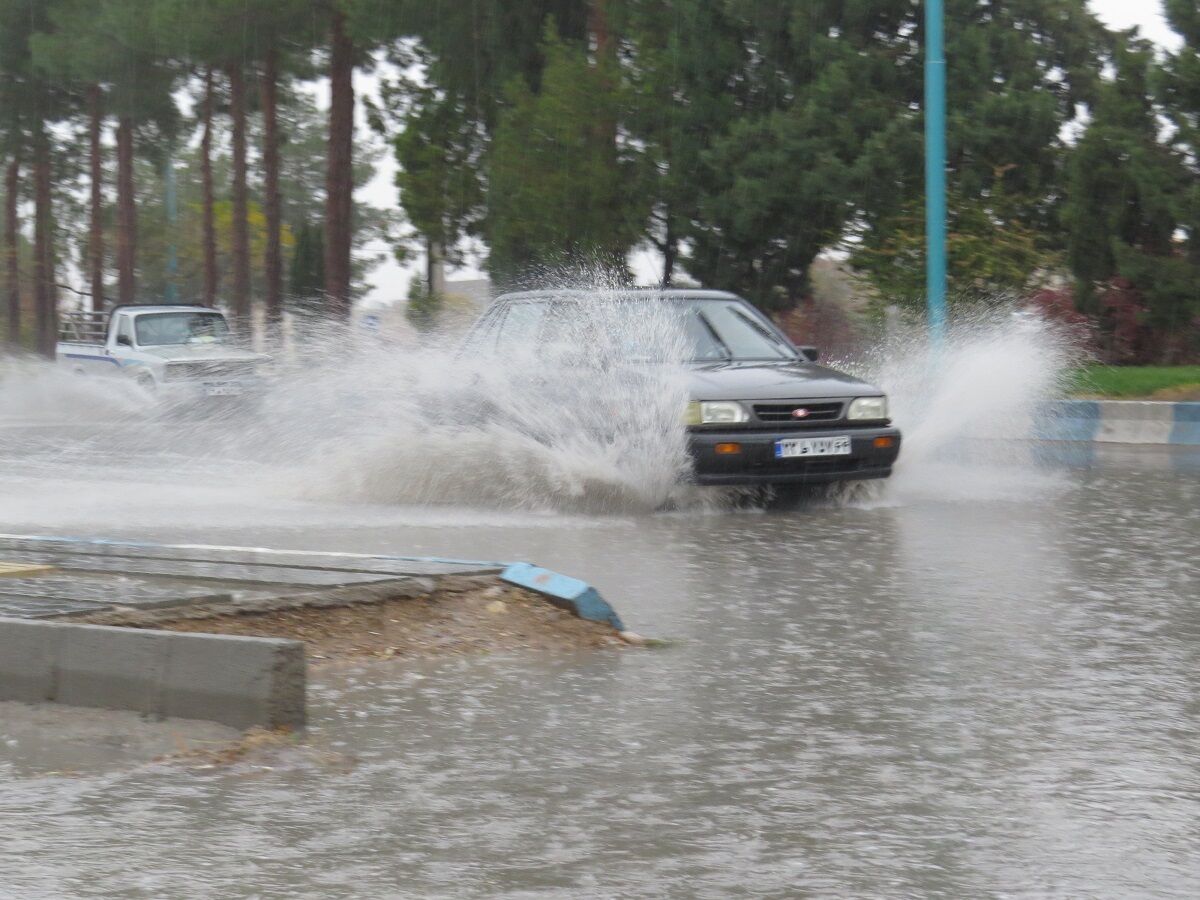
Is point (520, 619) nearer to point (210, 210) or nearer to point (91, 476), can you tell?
point (91, 476)

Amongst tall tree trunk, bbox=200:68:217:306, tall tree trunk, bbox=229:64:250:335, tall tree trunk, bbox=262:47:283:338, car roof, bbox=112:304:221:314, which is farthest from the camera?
tall tree trunk, bbox=200:68:217:306

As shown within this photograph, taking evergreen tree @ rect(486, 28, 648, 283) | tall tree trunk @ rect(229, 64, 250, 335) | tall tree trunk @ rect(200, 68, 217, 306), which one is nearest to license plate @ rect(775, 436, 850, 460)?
evergreen tree @ rect(486, 28, 648, 283)

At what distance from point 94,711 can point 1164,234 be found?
18954mm

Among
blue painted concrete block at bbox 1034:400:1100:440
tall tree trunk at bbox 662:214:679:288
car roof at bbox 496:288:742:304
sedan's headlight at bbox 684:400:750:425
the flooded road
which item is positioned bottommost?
the flooded road

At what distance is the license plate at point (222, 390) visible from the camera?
25.4 metres

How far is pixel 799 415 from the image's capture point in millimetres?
11758

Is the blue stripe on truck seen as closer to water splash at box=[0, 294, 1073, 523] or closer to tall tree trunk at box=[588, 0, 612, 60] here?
water splash at box=[0, 294, 1073, 523]

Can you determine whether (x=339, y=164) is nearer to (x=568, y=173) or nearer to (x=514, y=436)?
(x=568, y=173)

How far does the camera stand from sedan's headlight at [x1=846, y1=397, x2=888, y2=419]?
11.9 meters

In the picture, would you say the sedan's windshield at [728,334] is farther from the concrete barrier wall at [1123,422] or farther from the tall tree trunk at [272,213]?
the tall tree trunk at [272,213]

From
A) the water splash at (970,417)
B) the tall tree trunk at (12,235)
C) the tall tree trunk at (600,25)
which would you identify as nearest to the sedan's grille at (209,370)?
the tall tree trunk at (600,25)

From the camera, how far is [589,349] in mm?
12219

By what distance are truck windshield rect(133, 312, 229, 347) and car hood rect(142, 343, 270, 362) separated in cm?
18

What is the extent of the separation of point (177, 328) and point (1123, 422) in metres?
13.9
